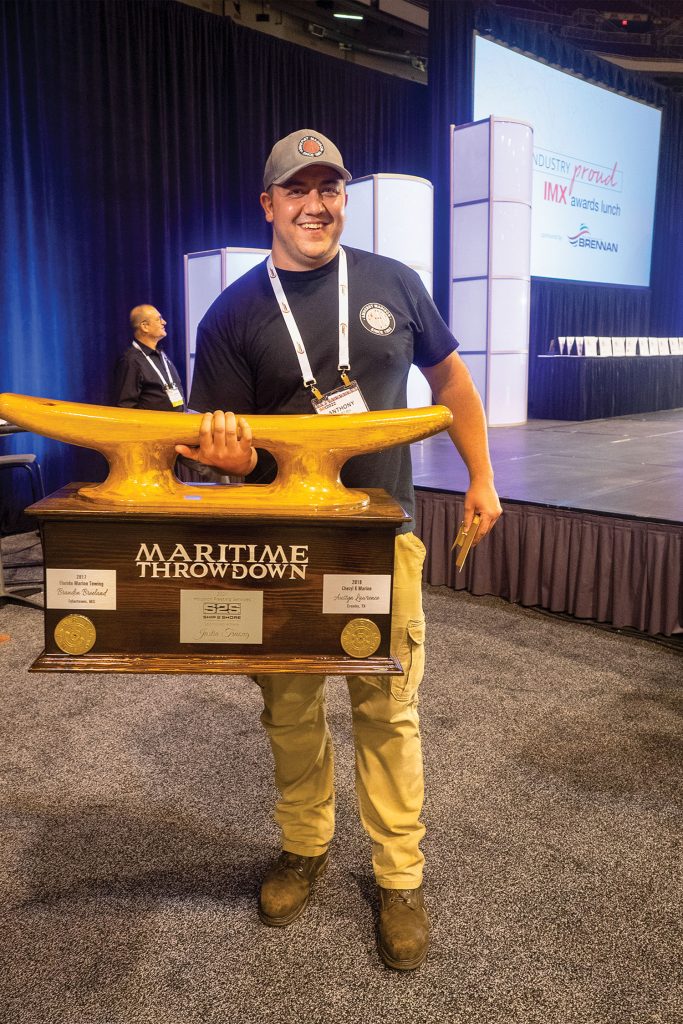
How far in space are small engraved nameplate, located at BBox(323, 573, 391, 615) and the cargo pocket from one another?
1.53 feet

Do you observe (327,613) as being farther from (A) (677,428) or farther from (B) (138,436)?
(A) (677,428)

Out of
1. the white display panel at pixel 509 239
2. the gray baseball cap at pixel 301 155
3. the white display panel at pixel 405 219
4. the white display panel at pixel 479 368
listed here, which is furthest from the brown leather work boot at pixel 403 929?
the white display panel at pixel 509 239

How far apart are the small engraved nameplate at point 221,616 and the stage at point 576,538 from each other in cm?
224

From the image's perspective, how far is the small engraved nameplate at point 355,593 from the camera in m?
0.87

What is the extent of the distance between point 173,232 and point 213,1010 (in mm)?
6015

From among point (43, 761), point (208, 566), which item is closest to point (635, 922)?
point (208, 566)

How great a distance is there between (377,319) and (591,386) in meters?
6.14

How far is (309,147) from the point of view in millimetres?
1146

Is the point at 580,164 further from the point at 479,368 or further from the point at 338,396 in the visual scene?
the point at 338,396

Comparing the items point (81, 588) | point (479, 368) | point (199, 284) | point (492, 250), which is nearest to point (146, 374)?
point (199, 284)

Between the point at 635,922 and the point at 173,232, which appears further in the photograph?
the point at 173,232

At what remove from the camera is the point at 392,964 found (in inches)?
51.1

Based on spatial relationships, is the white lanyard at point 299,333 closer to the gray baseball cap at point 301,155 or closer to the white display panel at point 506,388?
the gray baseball cap at point 301,155

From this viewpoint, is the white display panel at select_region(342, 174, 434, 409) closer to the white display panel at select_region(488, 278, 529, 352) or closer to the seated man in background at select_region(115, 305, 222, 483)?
the white display panel at select_region(488, 278, 529, 352)
